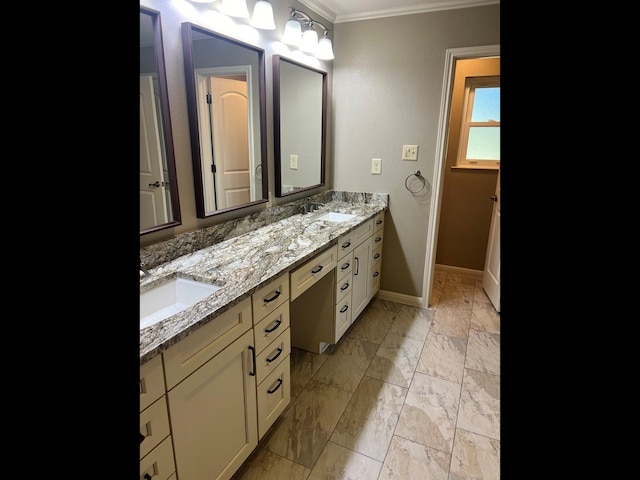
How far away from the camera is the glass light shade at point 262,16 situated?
1830mm

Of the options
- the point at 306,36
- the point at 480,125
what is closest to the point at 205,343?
the point at 306,36

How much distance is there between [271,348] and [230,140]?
105 cm

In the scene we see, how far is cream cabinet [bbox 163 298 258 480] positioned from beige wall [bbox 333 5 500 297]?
6.05 feet

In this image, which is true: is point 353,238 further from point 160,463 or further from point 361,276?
point 160,463

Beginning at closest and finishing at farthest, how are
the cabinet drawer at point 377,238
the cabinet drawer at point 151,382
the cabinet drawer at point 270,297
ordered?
the cabinet drawer at point 151,382
the cabinet drawer at point 270,297
the cabinet drawer at point 377,238

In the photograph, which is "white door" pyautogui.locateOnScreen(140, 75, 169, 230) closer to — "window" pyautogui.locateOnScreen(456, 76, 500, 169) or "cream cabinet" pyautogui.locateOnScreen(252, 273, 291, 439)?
"cream cabinet" pyautogui.locateOnScreen(252, 273, 291, 439)

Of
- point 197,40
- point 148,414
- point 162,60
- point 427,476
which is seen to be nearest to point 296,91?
Result: point 197,40

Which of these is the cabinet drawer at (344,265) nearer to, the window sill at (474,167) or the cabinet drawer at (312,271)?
the cabinet drawer at (312,271)

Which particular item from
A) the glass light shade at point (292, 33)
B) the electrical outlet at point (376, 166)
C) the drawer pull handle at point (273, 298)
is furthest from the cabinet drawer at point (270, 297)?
the electrical outlet at point (376, 166)

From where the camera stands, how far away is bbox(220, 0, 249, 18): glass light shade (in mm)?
1679

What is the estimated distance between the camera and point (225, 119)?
1.83 m

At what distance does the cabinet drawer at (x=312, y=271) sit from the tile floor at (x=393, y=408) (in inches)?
24.7
